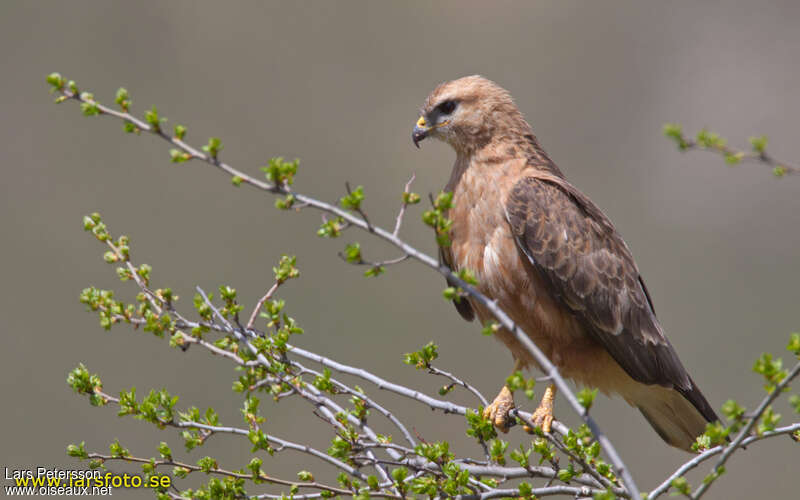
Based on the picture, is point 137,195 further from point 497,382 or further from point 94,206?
point 497,382

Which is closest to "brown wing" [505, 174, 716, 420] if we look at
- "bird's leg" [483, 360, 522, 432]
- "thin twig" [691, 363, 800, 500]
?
"bird's leg" [483, 360, 522, 432]

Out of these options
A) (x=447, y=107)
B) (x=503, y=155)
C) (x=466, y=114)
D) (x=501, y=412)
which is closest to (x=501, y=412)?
(x=501, y=412)

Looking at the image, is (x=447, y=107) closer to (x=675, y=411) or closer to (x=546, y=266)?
(x=546, y=266)

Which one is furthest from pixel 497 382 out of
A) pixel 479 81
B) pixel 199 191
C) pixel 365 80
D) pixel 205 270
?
pixel 479 81

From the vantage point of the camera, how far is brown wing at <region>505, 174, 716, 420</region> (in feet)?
17.4

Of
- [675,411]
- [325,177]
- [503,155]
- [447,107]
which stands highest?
[325,177]

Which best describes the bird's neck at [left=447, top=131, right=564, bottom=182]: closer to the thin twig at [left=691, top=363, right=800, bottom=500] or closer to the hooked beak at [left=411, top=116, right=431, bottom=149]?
the hooked beak at [left=411, top=116, right=431, bottom=149]

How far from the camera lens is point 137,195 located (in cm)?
4034

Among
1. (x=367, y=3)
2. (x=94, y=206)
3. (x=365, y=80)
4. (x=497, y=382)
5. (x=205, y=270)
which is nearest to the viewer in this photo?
(x=497, y=382)

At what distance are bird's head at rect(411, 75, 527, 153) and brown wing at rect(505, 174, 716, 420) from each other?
503mm

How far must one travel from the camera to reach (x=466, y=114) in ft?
19.4

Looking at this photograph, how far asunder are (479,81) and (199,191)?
118 feet

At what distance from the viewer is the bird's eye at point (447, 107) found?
5.99 meters

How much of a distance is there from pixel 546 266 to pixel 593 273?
13.7 inches
